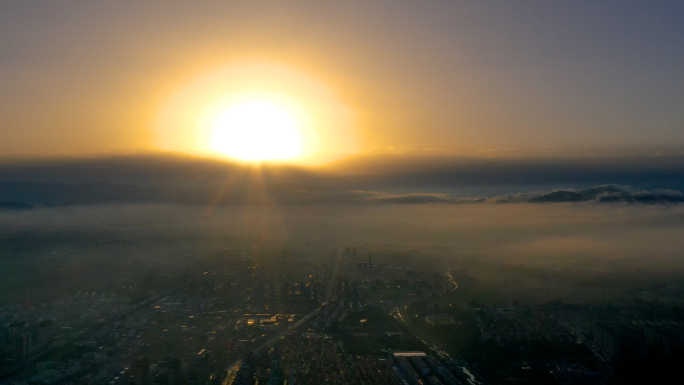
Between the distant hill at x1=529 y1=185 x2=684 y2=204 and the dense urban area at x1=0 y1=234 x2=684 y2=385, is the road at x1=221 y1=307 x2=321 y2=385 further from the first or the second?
the distant hill at x1=529 y1=185 x2=684 y2=204

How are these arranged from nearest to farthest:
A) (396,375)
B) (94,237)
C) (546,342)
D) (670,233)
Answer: (396,375) → (546,342) → (670,233) → (94,237)

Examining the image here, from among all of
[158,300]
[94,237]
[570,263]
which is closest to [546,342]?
[570,263]

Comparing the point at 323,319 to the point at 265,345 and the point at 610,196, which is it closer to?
the point at 265,345

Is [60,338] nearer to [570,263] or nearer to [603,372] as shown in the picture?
[603,372]

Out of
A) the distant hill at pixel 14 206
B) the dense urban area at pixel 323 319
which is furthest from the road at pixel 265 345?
the distant hill at pixel 14 206

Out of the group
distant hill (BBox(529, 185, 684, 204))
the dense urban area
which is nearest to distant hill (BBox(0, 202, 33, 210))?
the dense urban area

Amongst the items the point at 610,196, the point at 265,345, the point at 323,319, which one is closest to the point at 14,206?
the point at 323,319

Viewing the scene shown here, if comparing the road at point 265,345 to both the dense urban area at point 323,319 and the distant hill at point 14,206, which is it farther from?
the distant hill at point 14,206

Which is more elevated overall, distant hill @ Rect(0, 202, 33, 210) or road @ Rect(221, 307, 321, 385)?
distant hill @ Rect(0, 202, 33, 210)
